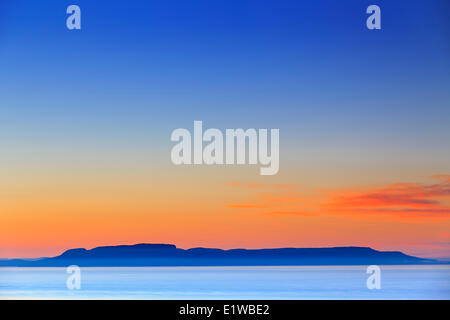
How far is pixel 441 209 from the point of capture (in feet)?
21.9

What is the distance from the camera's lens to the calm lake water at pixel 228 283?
627 cm

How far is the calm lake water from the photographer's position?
20.6 feet

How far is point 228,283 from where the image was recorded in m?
7.17
